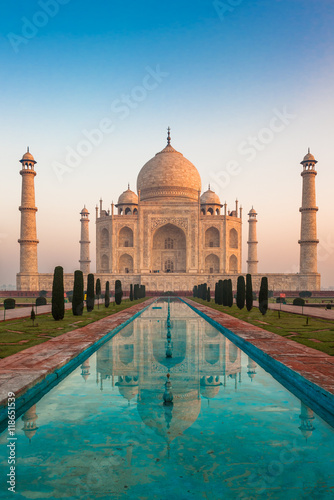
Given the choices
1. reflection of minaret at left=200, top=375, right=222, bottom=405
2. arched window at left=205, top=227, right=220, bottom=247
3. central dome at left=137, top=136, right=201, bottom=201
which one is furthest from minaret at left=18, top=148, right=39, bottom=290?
reflection of minaret at left=200, top=375, right=222, bottom=405

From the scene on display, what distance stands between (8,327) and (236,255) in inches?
1249

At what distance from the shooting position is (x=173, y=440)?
10.8 feet

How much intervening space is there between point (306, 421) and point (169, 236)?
3662 cm

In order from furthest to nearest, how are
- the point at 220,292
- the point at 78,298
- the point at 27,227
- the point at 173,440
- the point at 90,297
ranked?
the point at 27,227, the point at 220,292, the point at 90,297, the point at 78,298, the point at 173,440

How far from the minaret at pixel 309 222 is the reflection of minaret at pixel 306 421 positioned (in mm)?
29981

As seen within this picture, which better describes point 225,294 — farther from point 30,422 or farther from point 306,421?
point 30,422

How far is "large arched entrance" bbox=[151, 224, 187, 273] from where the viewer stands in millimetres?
39625

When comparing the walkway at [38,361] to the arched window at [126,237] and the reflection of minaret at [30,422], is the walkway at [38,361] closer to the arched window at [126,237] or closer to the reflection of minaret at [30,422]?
the reflection of minaret at [30,422]

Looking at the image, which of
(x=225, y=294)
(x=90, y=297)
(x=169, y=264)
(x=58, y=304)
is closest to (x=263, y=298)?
(x=225, y=294)

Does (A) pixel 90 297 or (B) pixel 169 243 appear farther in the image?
(B) pixel 169 243

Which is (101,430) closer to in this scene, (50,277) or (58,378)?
(58,378)

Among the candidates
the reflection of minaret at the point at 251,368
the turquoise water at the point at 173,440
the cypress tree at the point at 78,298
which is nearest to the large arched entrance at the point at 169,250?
the cypress tree at the point at 78,298

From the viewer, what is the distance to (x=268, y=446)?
320 cm

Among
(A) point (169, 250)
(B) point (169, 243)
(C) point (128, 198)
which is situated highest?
(C) point (128, 198)
